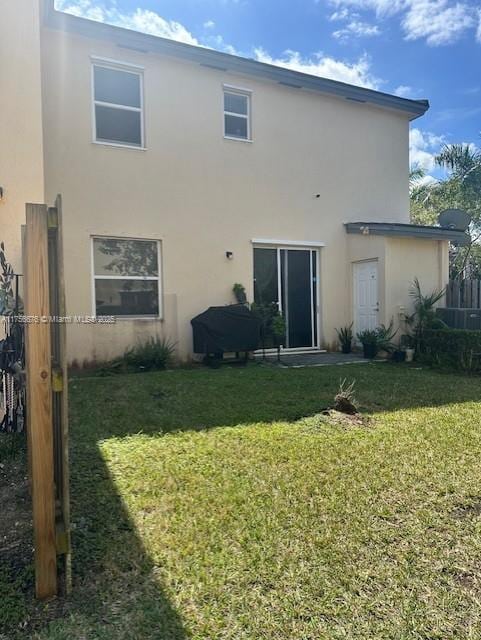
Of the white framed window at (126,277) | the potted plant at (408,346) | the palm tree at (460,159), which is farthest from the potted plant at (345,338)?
the palm tree at (460,159)

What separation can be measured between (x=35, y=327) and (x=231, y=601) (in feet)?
5.41

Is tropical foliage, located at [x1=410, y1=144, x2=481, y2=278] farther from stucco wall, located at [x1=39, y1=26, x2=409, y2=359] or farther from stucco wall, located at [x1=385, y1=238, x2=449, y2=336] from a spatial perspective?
stucco wall, located at [x1=39, y1=26, x2=409, y2=359]

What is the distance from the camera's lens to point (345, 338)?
439 inches

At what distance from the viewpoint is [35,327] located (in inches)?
83.0

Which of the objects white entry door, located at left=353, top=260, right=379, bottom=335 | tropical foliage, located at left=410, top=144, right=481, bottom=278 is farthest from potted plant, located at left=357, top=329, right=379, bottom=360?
tropical foliage, located at left=410, top=144, right=481, bottom=278

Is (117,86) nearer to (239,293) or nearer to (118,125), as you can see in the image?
(118,125)

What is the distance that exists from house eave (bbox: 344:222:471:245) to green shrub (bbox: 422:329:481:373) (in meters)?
2.40

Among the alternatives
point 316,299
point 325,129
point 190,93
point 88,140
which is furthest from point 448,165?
point 88,140

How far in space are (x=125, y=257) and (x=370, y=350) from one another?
5902mm

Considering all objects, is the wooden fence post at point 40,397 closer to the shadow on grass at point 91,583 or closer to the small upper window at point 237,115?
the shadow on grass at point 91,583

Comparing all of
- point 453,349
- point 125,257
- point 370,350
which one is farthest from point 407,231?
point 125,257

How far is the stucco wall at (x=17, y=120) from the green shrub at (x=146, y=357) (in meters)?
4.19

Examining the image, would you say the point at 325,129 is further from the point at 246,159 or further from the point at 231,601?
the point at 231,601

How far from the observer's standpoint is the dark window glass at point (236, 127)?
10.1m
